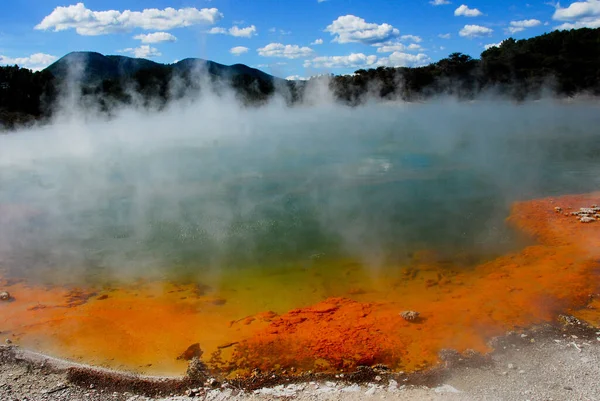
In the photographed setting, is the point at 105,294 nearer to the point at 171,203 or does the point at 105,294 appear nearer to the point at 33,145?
the point at 171,203

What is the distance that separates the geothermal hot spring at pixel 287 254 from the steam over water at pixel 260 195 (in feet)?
0.14

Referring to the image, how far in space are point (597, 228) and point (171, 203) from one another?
6.50 metres

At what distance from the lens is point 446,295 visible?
15.7 feet

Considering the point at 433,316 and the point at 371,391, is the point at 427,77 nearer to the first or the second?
the point at 433,316

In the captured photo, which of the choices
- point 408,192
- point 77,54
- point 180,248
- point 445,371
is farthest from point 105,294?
point 77,54

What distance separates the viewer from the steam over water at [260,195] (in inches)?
231

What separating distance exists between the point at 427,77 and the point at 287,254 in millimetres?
30806

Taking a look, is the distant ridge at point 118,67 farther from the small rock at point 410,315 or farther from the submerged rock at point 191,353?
the small rock at point 410,315

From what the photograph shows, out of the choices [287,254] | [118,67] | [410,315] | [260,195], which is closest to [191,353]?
[410,315]

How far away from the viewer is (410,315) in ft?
13.9

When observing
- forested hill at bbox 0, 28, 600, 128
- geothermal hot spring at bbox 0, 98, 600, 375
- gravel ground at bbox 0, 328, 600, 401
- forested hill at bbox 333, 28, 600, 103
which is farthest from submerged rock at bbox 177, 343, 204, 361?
forested hill at bbox 333, 28, 600, 103

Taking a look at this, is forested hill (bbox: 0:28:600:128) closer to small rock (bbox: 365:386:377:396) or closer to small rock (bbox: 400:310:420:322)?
small rock (bbox: 400:310:420:322)

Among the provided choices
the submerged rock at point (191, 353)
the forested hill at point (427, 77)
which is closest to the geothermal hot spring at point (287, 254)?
the submerged rock at point (191, 353)

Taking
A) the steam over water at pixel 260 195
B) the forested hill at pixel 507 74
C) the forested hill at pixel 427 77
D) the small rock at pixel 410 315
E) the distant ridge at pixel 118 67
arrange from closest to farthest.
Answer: the small rock at pixel 410 315, the steam over water at pixel 260 195, the forested hill at pixel 427 77, the distant ridge at pixel 118 67, the forested hill at pixel 507 74
